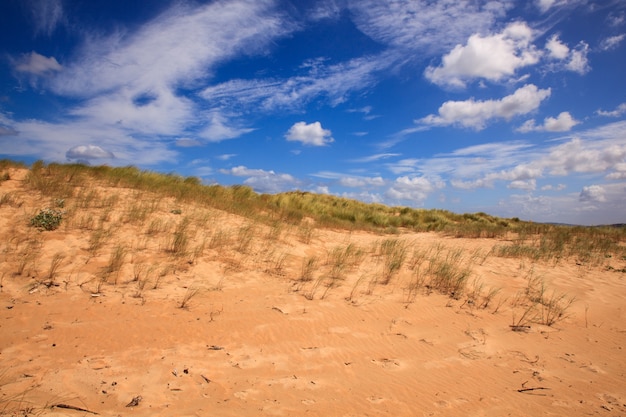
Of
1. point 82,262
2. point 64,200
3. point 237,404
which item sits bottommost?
point 237,404

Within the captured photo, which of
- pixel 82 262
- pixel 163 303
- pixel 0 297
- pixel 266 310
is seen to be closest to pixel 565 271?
pixel 266 310

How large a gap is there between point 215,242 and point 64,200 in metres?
4.36

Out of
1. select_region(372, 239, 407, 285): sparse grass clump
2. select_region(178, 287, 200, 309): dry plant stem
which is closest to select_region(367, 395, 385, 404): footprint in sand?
select_region(178, 287, 200, 309): dry plant stem

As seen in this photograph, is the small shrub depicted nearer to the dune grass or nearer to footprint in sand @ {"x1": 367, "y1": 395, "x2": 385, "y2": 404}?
the dune grass

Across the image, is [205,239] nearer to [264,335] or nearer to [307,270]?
[307,270]

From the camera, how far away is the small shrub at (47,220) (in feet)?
24.1

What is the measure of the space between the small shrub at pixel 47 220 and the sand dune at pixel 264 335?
17 cm

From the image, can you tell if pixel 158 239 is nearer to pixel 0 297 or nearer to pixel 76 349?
pixel 0 297

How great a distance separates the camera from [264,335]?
4.76m

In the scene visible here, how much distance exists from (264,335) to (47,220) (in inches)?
240

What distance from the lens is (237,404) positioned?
3.28 m

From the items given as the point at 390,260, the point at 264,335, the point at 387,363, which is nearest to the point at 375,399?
the point at 387,363

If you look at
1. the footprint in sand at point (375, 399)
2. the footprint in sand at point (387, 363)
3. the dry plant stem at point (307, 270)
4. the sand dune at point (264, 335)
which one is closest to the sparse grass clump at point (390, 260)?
the sand dune at point (264, 335)

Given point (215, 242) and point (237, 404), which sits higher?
point (215, 242)
